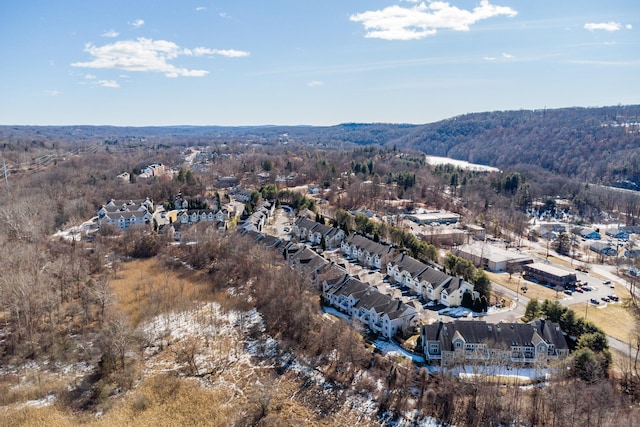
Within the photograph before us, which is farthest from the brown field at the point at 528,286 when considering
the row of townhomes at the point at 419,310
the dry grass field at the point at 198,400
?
the dry grass field at the point at 198,400

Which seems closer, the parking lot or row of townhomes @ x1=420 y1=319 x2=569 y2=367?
row of townhomes @ x1=420 y1=319 x2=569 y2=367

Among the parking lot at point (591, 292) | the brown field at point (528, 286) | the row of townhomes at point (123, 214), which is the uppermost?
the row of townhomes at point (123, 214)

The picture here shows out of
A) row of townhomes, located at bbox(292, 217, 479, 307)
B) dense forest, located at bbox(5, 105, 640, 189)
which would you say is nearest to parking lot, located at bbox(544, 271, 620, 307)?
row of townhomes, located at bbox(292, 217, 479, 307)

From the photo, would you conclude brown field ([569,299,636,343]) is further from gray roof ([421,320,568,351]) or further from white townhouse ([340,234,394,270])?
white townhouse ([340,234,394,270])

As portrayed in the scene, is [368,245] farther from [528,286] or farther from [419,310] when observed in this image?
[528,286]

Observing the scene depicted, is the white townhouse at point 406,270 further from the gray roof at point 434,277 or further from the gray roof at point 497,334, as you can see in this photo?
the gray roof at point 497,334

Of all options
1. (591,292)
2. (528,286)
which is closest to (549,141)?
(591,292)

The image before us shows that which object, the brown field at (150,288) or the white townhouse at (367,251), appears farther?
the white townhouse at (367,251)
